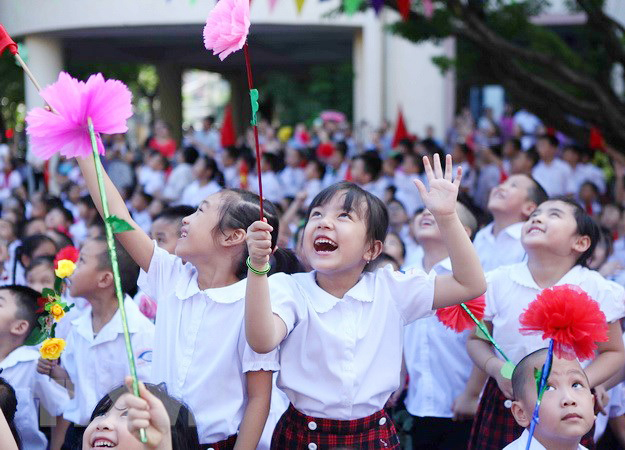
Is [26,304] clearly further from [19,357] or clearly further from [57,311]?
[57,311]

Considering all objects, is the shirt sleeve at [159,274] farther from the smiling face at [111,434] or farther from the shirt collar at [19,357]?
the shirt collar at [19,357]

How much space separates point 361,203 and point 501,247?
5.50 feet

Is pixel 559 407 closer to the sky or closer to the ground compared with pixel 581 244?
closer to the ground

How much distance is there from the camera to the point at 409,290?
2.47 meters

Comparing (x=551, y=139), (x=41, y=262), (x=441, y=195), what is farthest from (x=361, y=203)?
(x=551, y=139)

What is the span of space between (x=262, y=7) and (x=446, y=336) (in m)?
9.57

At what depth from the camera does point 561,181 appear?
8.31 meters

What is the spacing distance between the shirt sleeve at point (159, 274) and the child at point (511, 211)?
5.71ft

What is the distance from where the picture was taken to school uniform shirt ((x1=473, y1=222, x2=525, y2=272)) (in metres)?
3.88

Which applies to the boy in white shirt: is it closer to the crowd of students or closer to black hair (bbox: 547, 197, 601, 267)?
the crowd of students

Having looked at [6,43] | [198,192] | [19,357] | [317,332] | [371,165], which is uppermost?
[6,43]

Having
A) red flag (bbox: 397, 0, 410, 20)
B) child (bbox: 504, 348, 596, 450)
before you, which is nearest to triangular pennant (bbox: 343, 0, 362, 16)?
red flag (bbox: 397, 0, 410, 20)

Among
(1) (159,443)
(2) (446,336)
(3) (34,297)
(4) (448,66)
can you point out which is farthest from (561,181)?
(1) (159,443)

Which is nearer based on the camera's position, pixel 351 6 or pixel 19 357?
pixel 19 357
